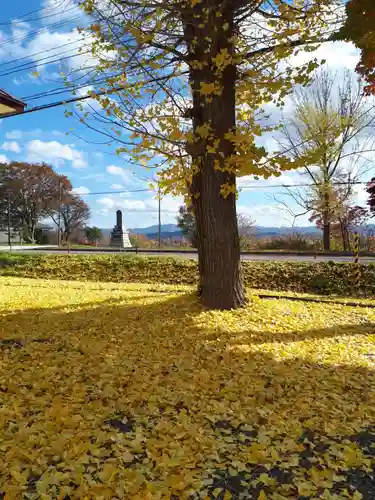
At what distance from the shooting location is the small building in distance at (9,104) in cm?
875

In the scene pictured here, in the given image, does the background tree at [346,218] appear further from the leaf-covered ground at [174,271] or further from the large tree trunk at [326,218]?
the leaf-covered ground at [174,271]

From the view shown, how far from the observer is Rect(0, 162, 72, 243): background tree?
120 feet

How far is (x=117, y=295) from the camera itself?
7656mm

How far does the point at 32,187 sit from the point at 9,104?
30.2 meters

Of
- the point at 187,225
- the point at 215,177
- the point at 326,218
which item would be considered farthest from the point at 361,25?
the point at 187,225

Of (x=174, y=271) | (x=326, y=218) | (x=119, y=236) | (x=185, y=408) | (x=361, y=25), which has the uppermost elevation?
(x=361, y=25)

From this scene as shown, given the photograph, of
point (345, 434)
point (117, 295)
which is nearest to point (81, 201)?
point (117, 295)

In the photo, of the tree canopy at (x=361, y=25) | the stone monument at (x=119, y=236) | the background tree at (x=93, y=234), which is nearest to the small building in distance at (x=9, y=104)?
the tree canopy at (x=361, y=25)

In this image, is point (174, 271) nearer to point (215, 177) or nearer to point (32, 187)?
point (215, 177)

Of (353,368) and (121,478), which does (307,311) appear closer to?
(353,368)

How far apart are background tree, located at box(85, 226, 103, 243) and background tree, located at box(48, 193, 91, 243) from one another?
1639 mm

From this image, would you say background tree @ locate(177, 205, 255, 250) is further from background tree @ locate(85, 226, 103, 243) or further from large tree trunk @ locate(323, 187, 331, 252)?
background tree @ locate(85, 226, 103, 243)

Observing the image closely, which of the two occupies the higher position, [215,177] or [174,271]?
[215,177]

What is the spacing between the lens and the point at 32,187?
37062 millimetres
